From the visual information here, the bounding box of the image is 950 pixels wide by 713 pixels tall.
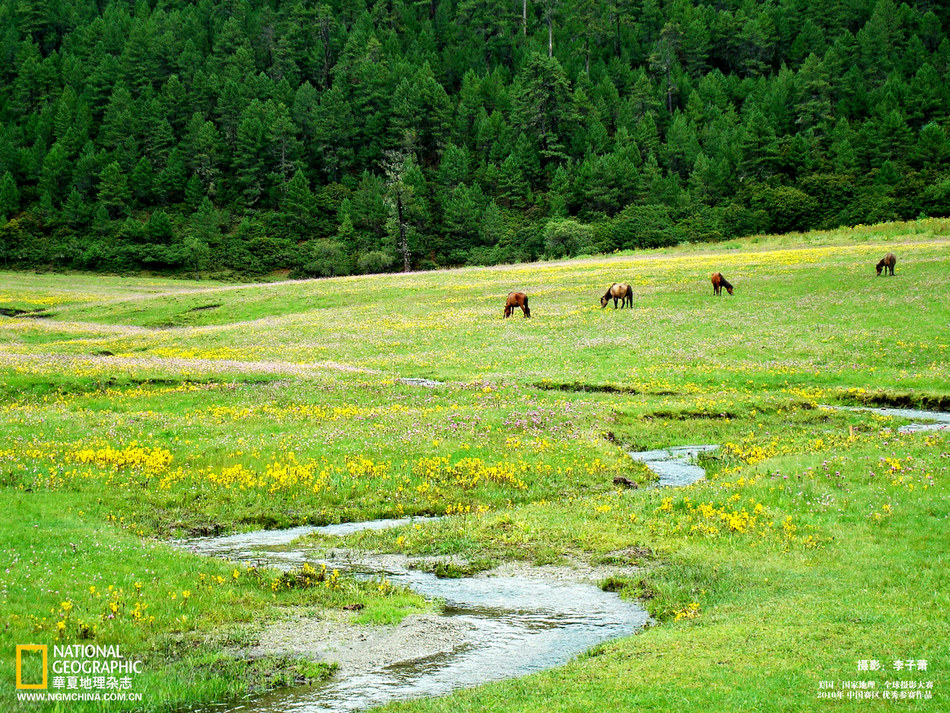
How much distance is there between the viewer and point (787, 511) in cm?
1662

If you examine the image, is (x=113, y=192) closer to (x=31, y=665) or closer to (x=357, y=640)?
(x=31, y=665)

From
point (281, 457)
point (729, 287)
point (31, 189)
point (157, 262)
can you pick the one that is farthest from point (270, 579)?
point (31, 189)

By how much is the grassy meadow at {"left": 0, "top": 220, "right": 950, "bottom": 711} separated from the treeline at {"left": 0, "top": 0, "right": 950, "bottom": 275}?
232 ft

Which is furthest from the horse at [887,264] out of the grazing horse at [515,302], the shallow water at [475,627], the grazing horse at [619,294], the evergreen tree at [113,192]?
the evergreen tree at [113,192]

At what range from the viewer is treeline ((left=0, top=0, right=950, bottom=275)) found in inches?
4685

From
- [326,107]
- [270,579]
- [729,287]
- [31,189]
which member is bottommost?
[270,579]

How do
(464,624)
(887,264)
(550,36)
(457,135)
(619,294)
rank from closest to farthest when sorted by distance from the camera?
1. (464,624)
2. (887,264)
3. (619,294)
4. (457,135)
5. (550,36)

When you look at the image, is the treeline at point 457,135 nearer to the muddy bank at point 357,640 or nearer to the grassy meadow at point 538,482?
the grassy meadow at point 538,482

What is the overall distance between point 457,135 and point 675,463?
143774 millimetres

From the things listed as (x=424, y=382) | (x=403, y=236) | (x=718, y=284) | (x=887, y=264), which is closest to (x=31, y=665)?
(x=424, y=382)

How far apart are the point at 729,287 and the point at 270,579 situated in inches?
1789

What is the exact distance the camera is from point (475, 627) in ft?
40.0

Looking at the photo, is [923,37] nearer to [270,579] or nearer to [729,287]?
[729,287]

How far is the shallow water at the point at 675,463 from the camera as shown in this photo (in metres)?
21.5
